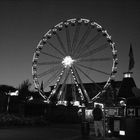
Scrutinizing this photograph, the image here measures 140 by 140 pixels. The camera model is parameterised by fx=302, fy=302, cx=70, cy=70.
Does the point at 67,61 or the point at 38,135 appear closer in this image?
the point at 38,135

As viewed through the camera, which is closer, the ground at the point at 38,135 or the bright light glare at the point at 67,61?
the ground at the point at 38,135

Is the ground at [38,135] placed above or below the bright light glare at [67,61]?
below

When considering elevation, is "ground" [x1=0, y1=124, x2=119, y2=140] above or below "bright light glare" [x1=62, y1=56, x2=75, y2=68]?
below

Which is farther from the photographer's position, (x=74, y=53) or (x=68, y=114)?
(x=68, y=114)

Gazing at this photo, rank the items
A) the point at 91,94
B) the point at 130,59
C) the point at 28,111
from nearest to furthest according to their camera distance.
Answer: the point at 130,59 → the point at 28,111 → the point at 91,94

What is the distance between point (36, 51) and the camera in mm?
32031

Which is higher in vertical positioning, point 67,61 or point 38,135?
point 67,61

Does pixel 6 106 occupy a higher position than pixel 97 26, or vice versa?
pixel 97 26

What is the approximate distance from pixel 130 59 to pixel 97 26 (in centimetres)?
631

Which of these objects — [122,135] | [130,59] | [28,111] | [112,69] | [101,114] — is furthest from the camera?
[28,111]

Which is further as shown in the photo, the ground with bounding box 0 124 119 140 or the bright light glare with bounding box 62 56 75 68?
the bright light glare with bounding box 62 56 75 68

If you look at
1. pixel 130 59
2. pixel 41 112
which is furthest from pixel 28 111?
pixel 130 59

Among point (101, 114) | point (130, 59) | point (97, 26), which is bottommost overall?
point (101, 114)

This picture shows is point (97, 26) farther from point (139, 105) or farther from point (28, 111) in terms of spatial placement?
point (139, 105)
